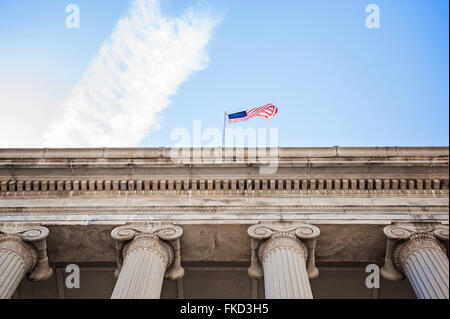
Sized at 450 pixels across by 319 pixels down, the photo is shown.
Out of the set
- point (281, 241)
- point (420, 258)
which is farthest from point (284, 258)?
point (420, 258)

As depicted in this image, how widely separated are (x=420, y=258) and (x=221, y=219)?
729cm

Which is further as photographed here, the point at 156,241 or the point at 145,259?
the point at 156,241

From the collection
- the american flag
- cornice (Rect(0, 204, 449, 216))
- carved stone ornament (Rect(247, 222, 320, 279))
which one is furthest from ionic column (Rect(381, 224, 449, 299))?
the american flag

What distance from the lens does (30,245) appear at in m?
17.9

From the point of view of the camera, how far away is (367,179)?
19.9 meters

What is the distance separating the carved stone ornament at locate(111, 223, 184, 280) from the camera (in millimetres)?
17516

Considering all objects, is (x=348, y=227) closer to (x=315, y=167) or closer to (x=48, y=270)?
(x=315, y=167)

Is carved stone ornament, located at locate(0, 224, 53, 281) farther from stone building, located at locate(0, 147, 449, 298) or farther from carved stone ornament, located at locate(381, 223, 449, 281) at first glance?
carved stone ornament, located at locate(381, 223, 449, 281)

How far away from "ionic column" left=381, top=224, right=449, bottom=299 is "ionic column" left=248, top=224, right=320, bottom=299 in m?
2.86

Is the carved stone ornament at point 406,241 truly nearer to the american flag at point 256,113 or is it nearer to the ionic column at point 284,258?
the ionic column at point 284,258

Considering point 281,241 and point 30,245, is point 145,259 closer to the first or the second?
point 30,245

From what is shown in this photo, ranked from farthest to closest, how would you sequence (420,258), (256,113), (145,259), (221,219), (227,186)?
(256,113) < (227,186) < (221,219) < (145,259) < (420,258)

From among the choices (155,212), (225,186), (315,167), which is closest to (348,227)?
(315,167)
